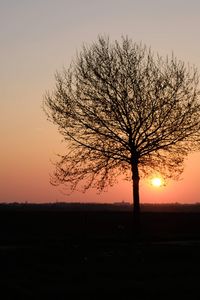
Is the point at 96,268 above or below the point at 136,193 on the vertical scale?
below

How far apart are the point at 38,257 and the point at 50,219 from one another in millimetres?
27266

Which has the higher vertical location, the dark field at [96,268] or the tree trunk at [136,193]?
the tree trunk at [136,193]

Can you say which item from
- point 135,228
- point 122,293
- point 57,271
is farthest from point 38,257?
point 135,228

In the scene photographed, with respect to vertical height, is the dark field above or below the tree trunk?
below

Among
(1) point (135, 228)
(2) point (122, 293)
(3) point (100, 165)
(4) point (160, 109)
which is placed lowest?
(2) point (122, 293)

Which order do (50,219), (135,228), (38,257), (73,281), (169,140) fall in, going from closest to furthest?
1. (73,281)
2. (38,257)
3. (135,228)
4. (169,140)
5. (50,219)

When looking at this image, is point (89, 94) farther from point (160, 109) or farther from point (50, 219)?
point (50, 219)

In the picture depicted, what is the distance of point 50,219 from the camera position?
2063 inches

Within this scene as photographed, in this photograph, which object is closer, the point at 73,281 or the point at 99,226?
the point at 73,281

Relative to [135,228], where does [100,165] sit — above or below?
Result: above

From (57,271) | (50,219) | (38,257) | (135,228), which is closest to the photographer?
(57,271)

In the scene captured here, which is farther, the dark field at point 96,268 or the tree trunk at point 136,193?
the tree trunk at point 136,193

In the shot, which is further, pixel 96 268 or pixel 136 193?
pixel 136 193

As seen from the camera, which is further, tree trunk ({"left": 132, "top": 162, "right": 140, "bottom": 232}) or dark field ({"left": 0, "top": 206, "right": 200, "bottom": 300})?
tree trunk ({"left": 132, "top": 162, "right": 140, "bottom": 232})
